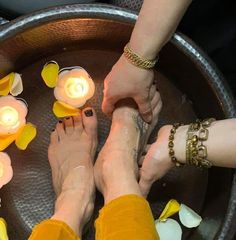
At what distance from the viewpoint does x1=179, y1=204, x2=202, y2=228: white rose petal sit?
129 centimetres

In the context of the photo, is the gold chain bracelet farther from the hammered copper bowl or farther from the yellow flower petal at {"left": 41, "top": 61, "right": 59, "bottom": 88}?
the yellow flower petal at {"left": 41, "top": 61, "right": 59, "bottom": 88}

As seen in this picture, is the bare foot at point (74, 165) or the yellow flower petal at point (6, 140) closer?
the bare foot at point (74, 165)

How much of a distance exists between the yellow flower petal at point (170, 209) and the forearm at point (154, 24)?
451 mm

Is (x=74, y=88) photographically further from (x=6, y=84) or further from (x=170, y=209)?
(x=170, y=209)

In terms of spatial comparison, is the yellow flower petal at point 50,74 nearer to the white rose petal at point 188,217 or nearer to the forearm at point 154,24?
the forearm at point 154,24

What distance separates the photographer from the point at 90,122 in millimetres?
1346

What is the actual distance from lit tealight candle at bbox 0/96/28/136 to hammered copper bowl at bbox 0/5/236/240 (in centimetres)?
4

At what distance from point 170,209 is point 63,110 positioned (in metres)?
0.42

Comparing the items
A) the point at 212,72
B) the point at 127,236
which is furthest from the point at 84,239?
the point at 212,72

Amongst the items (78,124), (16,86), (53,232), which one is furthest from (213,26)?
(53,232)

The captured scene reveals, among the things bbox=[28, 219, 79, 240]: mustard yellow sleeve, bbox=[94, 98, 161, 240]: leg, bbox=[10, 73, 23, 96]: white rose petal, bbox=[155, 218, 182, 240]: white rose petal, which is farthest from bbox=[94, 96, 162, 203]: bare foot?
bbox=[10, 73, 23, 96]: white rose petal

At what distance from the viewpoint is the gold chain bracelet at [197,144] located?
1.01 meters

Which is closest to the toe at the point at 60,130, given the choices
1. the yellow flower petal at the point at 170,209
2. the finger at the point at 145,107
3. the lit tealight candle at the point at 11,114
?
the lit tealight candle at the point at 11,114

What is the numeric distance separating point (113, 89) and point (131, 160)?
19 cm
